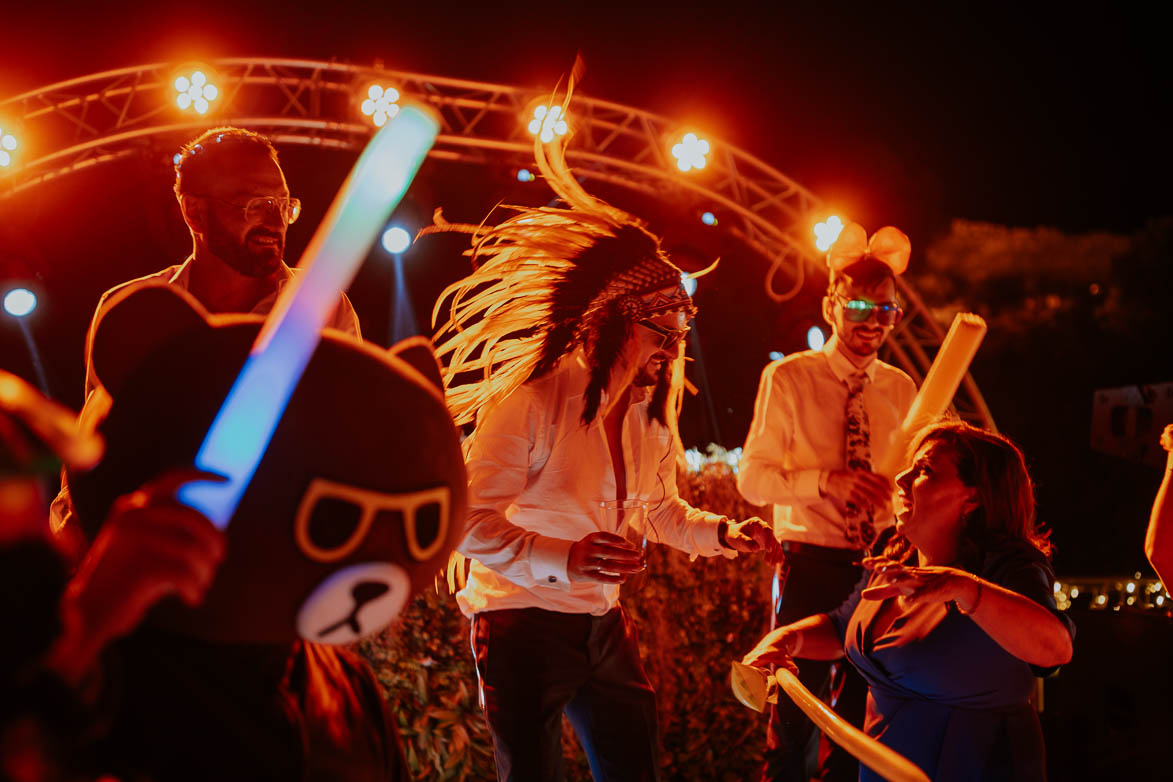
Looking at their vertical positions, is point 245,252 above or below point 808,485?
below

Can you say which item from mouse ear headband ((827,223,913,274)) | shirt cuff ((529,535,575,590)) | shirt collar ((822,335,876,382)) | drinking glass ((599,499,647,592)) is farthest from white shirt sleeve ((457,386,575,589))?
mouse ear headband ((827,223,913,274))

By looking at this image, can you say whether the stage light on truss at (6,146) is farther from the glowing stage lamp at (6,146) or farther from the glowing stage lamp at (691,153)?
the glowing stage lamp at (691,153)

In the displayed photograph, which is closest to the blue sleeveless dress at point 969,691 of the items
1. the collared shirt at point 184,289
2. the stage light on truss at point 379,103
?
the collared shirt at point 184,289

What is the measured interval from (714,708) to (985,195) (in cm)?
1265

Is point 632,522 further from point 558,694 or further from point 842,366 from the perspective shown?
point 842,366

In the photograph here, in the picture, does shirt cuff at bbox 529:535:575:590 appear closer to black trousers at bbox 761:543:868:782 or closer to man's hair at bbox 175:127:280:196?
man's hair at bbox 175:127:280:196

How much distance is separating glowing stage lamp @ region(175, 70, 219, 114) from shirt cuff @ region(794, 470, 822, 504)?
7028 mm

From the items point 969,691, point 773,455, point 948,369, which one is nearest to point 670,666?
point 773,455

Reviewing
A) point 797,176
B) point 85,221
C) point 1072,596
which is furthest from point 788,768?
point 797,176

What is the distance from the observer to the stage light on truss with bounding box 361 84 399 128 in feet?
29.6

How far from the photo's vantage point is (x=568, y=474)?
2.86 m

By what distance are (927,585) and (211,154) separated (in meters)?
2.08

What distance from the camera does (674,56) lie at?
13.3 m

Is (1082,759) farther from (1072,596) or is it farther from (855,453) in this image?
(855,453)
